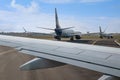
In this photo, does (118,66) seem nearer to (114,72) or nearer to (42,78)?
(114,72)

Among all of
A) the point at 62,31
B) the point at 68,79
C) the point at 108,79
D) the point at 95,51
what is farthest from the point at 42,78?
the point at 62,31

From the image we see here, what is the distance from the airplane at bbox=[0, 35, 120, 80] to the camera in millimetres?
3971

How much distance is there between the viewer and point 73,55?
4699 millimetres

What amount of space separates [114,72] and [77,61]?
0.87 m

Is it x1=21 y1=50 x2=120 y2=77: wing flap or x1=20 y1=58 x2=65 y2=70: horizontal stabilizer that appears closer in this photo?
x1=21 y1=50 x2=120 y2=77: wing flap

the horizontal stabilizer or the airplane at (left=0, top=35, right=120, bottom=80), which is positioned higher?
the airplane at (left=0, top=35, right=120, bottom=80)

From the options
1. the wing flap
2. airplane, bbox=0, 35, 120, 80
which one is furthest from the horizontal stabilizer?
the wing flap

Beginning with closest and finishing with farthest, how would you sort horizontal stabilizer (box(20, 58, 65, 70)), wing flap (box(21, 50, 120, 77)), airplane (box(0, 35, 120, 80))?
1. wing flap (box(21, 50, 120, 77))
2. airplane (box(0, 35, 120, 80))
3. horizontal stabilizer (box(20, 58, 65, 70))

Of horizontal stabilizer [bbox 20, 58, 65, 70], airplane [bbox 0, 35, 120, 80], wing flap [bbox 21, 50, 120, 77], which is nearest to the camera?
wing flap [bbox 21, 50, 120, 77]

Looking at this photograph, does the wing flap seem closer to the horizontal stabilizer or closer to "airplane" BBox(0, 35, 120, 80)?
"airplane" BBox(0, 35, 120, 80)

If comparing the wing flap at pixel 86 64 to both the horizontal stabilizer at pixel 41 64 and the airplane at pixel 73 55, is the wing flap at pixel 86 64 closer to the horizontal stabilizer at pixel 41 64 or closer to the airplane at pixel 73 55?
the airplane at pixel 73 55

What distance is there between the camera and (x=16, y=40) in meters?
6.25

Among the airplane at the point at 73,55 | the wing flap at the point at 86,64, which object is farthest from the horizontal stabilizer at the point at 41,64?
the wing flap at the point at 86,64

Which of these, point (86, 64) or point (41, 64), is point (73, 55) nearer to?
point (86, 64)
